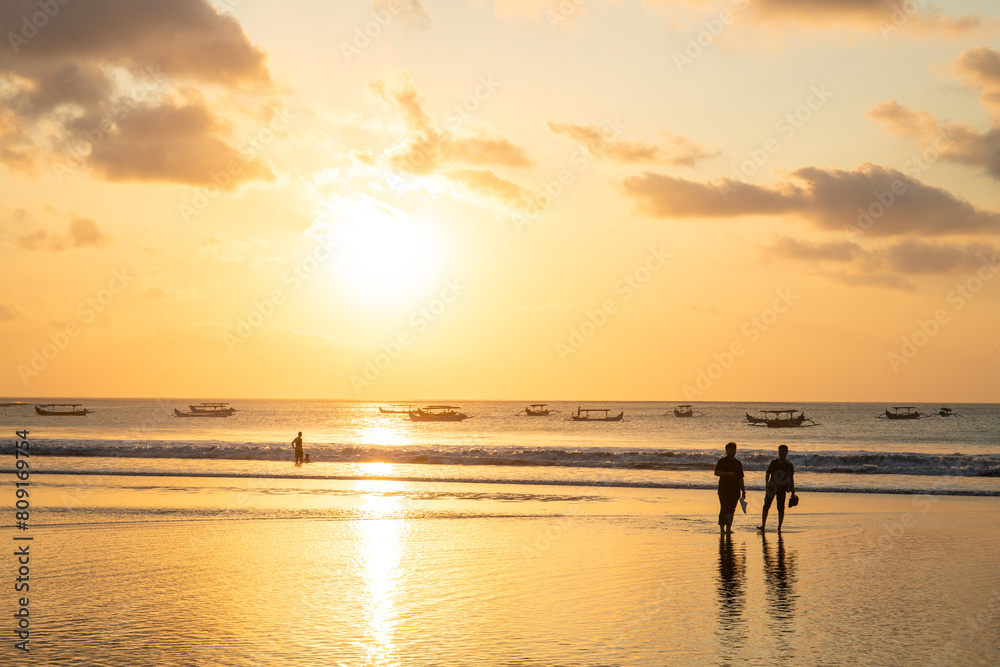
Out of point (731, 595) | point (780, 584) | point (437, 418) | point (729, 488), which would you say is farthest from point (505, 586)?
point (437, 418)

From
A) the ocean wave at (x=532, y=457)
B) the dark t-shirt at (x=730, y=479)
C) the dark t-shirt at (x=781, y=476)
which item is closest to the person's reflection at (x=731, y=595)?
the dark t-shirt at (x=730, y=479)

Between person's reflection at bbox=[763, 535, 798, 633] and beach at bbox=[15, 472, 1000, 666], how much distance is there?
55 mm

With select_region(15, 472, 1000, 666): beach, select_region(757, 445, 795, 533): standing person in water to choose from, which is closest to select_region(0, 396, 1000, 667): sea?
select_region(15, 472, 1000, 666): beach

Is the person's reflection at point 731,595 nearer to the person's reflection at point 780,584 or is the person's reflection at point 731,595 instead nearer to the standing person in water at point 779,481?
the person's reflection at point 780,584

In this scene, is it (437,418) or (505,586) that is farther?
(437,418)

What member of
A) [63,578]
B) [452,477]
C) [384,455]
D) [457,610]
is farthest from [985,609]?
[384,455]

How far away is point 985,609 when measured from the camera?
10938 mm

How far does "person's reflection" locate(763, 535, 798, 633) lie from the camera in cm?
1040

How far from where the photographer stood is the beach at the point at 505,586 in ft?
29.3

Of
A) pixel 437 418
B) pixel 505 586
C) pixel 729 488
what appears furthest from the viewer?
pixel 437 418

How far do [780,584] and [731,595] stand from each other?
1287 mm

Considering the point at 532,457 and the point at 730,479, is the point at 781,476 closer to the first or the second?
the point at 730,479

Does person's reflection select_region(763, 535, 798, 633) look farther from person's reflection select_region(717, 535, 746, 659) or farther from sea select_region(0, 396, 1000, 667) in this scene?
person's reflection select_region(717, 535, 746, 659)

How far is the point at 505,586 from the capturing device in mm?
12398
